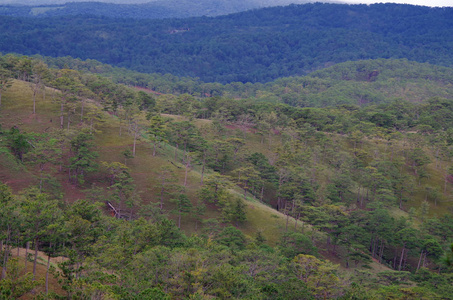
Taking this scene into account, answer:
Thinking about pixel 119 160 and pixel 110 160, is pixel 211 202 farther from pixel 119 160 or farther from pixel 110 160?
pixel 110 160

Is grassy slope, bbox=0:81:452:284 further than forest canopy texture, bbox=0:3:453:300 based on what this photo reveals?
Yes

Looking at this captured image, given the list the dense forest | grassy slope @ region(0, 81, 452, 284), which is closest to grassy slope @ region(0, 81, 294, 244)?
grassy slope @ region(0, 81, 452, 284)

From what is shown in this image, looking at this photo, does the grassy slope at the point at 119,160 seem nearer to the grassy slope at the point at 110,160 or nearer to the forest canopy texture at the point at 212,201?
the grassy slope at the point at 110,160

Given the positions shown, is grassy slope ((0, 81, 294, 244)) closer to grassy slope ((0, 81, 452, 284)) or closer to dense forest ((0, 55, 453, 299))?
grassy slope ((0, 81, 452, 284))

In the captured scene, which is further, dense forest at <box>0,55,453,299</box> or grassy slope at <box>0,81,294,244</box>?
grassy slope at <box>0,81,294,244</box>

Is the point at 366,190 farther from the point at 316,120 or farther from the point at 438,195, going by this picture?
the point at 316,120

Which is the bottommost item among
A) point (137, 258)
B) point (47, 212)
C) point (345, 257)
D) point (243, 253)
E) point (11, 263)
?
point (345, 257)

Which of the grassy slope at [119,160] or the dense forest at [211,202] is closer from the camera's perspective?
the dense forest at [211,202]

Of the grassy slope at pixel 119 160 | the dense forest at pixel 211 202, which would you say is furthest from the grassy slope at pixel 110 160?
the dense forest at pixel 211 202

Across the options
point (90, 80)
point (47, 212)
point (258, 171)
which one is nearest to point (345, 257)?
point (258, 171)
